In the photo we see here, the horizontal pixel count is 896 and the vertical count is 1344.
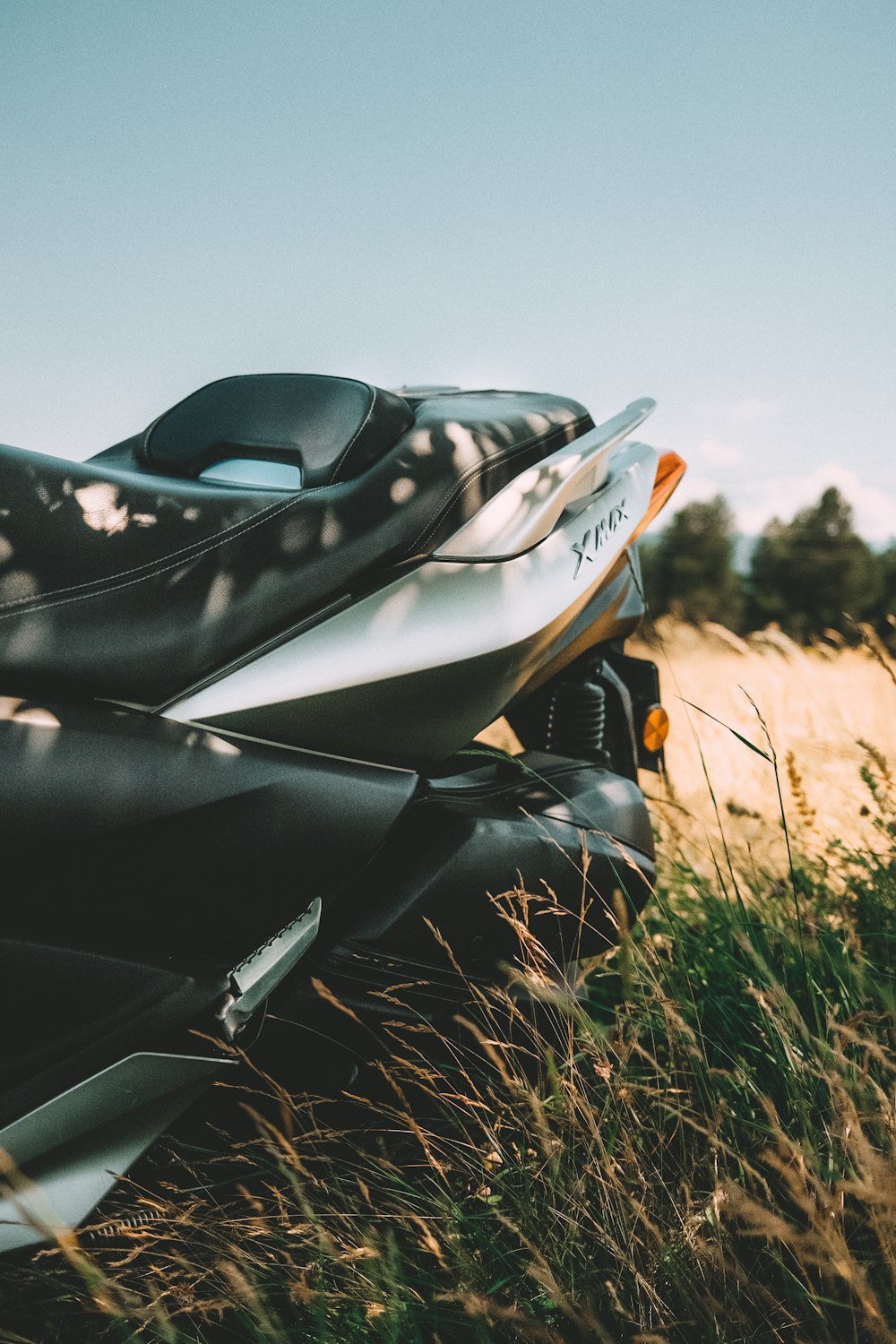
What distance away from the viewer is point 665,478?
1882mm

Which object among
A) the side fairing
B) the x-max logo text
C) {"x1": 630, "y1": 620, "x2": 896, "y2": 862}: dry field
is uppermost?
the x-max logo text

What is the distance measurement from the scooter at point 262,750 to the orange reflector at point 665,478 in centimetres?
33

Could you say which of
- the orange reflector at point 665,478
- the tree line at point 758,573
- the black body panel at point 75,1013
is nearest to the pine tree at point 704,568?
the tree line at point 758,573

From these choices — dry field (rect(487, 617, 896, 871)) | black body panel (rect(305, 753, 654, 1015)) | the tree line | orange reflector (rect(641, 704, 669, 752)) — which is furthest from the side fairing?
the tree line

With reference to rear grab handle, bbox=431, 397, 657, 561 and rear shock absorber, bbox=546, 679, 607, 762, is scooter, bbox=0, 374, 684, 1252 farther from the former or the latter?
rear shock absorber, bbox=546, 679, 607, 762

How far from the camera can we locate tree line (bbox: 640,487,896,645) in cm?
3219

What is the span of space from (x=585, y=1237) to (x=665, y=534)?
113ft

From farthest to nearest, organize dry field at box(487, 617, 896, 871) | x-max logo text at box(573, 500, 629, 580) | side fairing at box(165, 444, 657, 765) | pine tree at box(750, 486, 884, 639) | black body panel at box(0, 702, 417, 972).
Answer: pine tree at box(750, 486, 884, 639), dry field at box(487, 617, 896, 871), x-max logo text at box(573, 500, 629, 580), side fairing at box(165, 444, 657, 765), black body panel at box(0, 702, 417, 972)

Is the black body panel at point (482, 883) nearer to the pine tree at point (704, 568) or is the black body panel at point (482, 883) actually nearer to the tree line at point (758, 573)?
the tree line at point (758, 573)

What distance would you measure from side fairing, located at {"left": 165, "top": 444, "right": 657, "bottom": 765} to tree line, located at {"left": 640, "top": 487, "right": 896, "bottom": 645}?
30.9 metres

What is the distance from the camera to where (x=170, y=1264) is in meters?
1.20

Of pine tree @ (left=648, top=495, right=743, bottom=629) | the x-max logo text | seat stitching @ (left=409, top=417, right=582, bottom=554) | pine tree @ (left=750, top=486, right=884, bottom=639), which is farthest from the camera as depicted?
pine tree @ (left=648, top=495, right=743, bottom=629)

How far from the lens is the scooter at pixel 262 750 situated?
1083 millimetres

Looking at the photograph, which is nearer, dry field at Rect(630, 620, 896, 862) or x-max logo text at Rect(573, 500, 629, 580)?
x-max logo text at Rect(573, 500, 629, 580)
